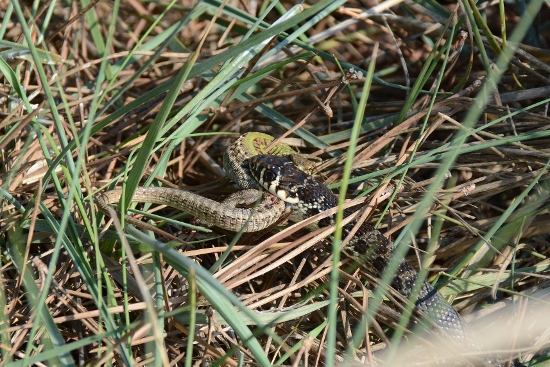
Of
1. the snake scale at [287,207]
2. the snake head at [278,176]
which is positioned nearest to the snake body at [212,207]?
the snake scale at [287,207]

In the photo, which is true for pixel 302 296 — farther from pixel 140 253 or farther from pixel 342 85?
pixel 342 85

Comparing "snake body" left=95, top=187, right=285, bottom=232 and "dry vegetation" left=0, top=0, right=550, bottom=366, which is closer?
"dry vegetation" left=0, top=0, right=550, bottom=366

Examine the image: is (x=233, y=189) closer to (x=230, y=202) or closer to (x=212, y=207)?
(x=230, y=202)

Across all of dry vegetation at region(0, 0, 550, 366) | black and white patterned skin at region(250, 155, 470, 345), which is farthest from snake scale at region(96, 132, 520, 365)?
dry vegetation at region(0, 0, 550, 366)

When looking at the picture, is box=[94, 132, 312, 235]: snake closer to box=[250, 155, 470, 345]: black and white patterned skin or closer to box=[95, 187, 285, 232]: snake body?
box=[95, 187, 285, 232]: snake body

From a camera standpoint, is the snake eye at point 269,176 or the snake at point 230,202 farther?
the snake eye at point 269,176

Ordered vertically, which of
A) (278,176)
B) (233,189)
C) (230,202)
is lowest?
(233,189)

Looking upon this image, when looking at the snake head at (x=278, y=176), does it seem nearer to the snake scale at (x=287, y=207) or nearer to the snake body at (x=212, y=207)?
the snake scale at (x=287, y=207)

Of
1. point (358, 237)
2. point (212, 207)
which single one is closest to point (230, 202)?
point (212, 207)

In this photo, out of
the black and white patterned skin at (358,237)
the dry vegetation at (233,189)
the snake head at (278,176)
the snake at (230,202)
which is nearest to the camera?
the dry vegetation at (233,189)
